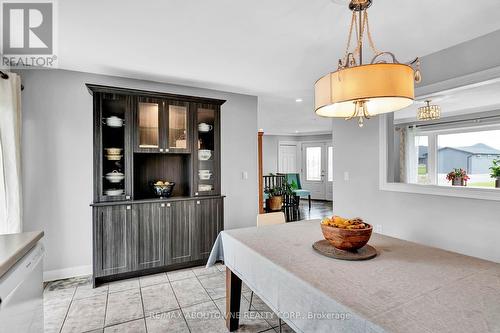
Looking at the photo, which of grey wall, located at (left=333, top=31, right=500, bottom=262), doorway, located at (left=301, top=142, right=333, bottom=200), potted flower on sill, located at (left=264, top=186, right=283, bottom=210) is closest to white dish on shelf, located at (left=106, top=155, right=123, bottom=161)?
grey wall, located at (left=333, top=31, right=500, bottom=262)

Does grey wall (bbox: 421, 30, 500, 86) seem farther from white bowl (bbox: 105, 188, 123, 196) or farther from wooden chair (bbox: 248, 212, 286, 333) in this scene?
white bowl (bbox: 105, 188, 123, 196)

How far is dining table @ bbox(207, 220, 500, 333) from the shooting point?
3.04ft

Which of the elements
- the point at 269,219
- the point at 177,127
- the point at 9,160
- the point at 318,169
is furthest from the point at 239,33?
the point at 318,169

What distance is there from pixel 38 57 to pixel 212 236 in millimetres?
2731

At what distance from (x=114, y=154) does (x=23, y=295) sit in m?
1.95

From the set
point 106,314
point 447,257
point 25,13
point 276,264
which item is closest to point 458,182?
point 447,257

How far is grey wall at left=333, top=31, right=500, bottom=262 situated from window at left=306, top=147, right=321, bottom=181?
18.9 feet

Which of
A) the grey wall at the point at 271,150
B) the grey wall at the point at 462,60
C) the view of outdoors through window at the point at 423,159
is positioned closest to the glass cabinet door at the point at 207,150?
the grey wall at the point at 462,60

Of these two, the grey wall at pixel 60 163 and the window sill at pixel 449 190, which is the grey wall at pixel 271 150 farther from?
the grey wall at pixel 60 163

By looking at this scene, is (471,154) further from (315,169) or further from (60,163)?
(60,163)

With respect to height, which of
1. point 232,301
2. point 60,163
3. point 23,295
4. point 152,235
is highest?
point 60,163

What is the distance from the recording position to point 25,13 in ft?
6.35

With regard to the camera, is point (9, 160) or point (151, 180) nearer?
point (9, 160)

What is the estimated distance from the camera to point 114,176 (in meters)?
3.02
